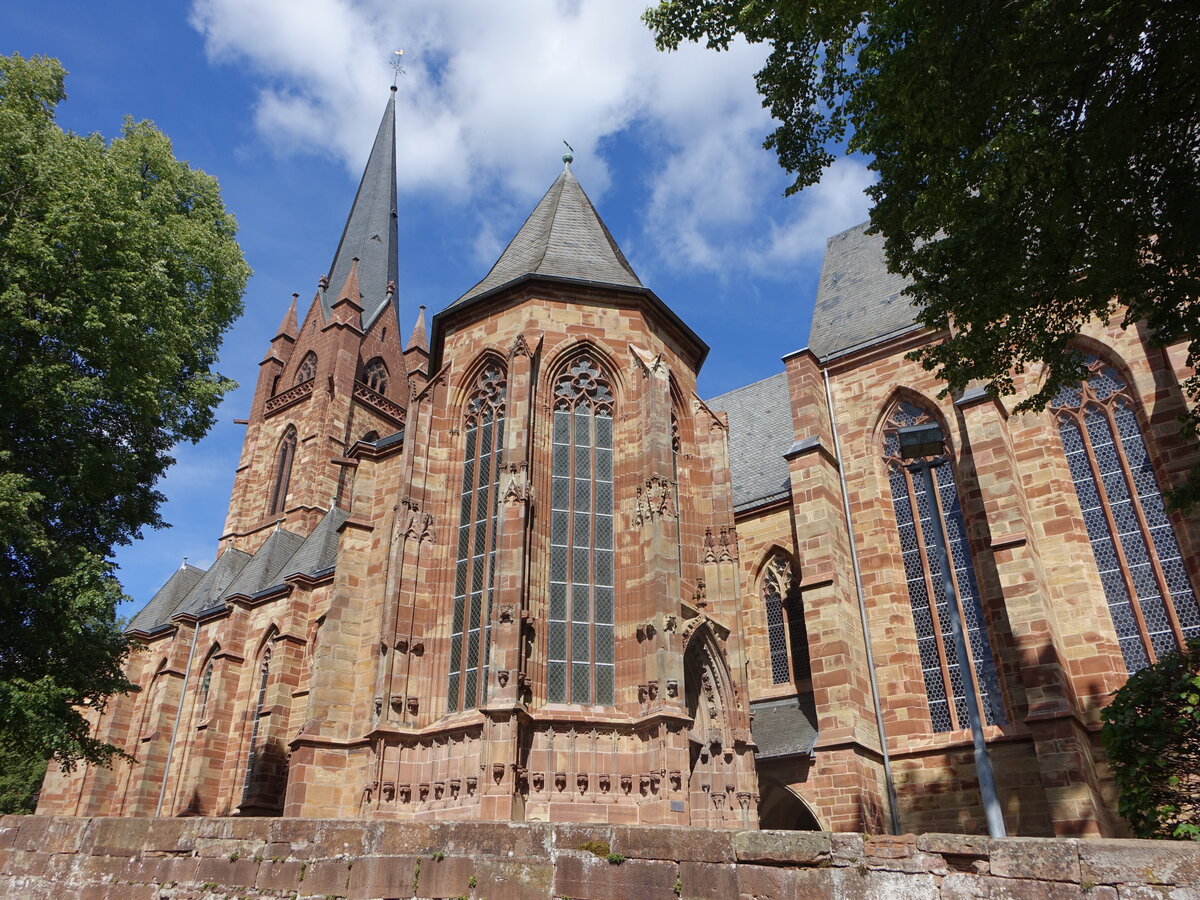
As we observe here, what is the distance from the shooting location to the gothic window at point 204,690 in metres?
22.7

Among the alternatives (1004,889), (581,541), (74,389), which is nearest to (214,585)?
(74,389)

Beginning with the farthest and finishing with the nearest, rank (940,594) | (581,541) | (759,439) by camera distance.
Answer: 1. (759,439)
2. (940,594)
3. (581,541)

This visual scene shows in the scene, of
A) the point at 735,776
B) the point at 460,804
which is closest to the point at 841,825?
the point at 735,776

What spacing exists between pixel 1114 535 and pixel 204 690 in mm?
22020

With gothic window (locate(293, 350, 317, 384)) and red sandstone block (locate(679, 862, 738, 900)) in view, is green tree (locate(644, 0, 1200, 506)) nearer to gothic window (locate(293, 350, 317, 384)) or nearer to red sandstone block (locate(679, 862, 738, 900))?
red sandstone block (locate(679, 862, 738, 900))

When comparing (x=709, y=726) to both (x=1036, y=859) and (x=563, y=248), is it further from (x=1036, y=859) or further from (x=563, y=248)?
(x=563, y=248)

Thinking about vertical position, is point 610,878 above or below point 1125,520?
below

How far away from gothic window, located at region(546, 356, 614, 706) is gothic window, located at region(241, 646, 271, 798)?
1121cm

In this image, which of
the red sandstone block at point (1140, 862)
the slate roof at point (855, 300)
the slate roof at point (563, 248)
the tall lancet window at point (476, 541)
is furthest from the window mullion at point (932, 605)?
the red sandstone block at point (1140, 862)

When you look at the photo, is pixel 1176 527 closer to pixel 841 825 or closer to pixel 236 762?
pixel 841 825

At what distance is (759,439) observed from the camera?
20.8m

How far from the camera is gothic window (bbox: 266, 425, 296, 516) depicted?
35.6m

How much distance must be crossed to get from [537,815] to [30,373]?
913 centimetres

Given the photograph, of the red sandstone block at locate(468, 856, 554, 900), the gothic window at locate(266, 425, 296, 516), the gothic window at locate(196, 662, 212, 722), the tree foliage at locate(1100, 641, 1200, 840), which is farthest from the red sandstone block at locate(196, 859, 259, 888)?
the gothic window at locate(266, 425, 296, 516)
